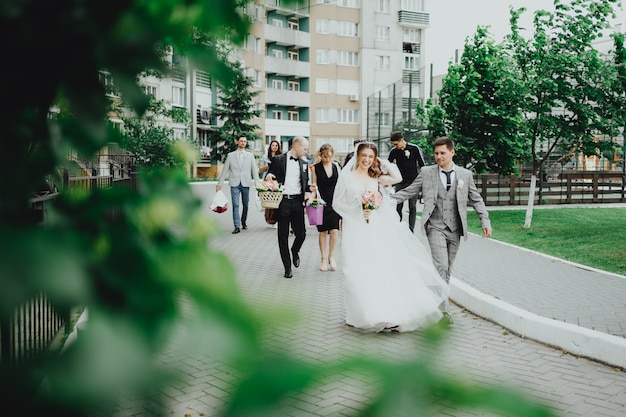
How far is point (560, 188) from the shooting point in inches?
1118

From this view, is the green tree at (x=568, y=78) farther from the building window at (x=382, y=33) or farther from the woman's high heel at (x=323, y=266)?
the building window at (x=382, y=33)

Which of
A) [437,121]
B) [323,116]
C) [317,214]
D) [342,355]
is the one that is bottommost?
[317,214]

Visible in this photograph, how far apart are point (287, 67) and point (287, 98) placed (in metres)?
3.22

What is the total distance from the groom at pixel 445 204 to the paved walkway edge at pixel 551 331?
674mm

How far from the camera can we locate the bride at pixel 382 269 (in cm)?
775

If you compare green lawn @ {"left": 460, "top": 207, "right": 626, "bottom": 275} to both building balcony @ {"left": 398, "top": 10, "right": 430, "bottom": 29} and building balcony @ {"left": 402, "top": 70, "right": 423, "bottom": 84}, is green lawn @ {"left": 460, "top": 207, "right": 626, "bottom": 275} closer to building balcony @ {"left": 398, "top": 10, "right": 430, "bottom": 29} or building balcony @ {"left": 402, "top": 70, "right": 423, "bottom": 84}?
building balcony @ {"left": 402, "top": 70, "right": 423, "bottom": 84}

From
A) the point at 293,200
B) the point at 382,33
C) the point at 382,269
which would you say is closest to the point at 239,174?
the point at 293,200

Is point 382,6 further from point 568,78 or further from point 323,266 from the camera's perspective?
point 323,266

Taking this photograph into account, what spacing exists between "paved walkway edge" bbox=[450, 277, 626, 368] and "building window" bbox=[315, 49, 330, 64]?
65911mm

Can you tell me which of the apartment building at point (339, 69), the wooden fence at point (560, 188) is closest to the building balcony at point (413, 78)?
the wooden fence at point (560, 188)

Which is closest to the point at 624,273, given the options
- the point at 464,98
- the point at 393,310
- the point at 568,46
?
the point at 393,310

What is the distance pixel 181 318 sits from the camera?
633mm

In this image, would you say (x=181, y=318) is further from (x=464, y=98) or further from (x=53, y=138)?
(x=464, y=98)

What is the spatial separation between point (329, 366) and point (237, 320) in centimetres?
13
